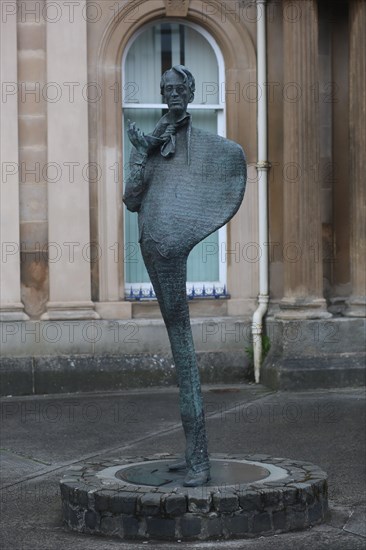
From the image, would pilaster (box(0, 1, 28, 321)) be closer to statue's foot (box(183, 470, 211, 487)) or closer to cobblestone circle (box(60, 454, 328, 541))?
cobblestone circle (box(60, 454, 328, 541))

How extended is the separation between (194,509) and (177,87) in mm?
2217

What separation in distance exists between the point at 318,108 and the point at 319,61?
686 millimetres

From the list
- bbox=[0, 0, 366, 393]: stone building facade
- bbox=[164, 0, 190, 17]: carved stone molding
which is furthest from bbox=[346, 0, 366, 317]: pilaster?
bbox=[164, 0, 190, 17]: carved stone molding

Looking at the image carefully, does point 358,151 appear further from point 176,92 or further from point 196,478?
point 196,478

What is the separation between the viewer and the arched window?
38.1 feet

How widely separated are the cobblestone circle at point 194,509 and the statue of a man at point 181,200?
246mm

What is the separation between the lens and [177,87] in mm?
5789

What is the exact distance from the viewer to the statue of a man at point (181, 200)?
5.72m

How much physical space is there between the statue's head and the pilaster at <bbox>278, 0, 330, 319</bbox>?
209 inches

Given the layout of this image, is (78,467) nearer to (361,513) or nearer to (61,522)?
(61,522)

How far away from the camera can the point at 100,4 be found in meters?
11.2

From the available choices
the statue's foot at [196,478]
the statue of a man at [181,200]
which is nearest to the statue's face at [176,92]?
the statue of a man at [181,200]

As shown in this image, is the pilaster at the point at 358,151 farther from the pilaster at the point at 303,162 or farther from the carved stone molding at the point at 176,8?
the carved stone molding at the point at 176,8

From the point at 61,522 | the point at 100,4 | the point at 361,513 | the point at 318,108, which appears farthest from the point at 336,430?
the point at 100,4
